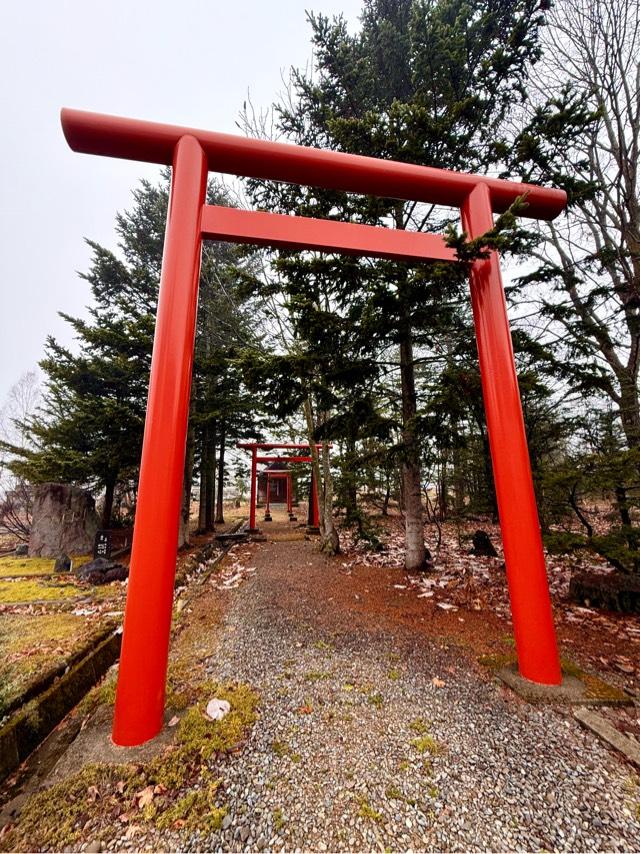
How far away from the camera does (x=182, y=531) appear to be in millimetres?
7730

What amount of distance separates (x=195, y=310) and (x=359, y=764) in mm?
3017

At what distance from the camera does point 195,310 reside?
2480 mm

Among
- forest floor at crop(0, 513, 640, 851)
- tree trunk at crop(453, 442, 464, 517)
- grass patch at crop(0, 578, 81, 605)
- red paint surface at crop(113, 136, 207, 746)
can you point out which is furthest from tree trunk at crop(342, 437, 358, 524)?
grass patch at crop(0, 578, 81, 605)

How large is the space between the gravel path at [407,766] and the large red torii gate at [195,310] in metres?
0.63

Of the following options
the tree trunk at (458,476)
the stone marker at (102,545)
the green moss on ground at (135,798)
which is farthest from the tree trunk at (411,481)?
the stone marker at (102,545)

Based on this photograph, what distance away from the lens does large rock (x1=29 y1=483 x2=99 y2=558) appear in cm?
718

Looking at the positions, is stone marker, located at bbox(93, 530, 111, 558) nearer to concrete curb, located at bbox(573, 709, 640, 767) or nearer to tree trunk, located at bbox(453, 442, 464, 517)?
tree trunk, located at bbox(453, 442, 464, 517)

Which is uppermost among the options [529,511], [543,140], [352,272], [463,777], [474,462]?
[543,140]

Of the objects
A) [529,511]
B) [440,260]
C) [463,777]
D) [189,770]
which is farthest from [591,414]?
[189,770]

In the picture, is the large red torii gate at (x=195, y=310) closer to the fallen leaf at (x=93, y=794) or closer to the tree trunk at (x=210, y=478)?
the fallen leaf at (x=93, y=794)

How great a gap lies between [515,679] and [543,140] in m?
5.27

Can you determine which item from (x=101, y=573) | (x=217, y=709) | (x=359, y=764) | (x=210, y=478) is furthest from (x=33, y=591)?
(x=210, y=478)

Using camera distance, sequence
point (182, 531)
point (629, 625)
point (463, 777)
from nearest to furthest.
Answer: point (463, 777)
point (629, 625)
point (182, 531)

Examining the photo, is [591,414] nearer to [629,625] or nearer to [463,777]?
[629,625]
